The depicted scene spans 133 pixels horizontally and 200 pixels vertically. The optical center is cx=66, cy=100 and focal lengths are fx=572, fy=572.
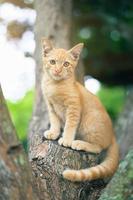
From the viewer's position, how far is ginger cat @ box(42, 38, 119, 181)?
4.38 m

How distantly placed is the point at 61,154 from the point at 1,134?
98cm

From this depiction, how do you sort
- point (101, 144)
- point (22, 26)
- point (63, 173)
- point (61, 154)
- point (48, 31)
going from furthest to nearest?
point (22, 26)
point (48, 31)
point (101, 144)
point (61, 154)
point (63, 173)

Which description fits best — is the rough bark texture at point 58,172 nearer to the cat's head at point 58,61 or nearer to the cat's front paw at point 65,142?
the cat's front paw at point 65,142

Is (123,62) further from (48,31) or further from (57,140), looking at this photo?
(57,140)

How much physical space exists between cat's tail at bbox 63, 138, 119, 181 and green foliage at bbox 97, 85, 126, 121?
15.2 ft

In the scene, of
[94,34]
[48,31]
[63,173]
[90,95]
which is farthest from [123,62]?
[63,173]

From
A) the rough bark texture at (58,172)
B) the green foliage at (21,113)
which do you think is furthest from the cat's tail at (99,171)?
the green foliage at (21,113)

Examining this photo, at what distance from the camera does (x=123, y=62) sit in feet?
30.8

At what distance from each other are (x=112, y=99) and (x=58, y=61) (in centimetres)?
538

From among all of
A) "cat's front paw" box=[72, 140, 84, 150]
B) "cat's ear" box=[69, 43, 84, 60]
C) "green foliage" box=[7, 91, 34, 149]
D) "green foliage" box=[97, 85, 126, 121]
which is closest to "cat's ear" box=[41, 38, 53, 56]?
"cat's ear" box=[69, 43, 84, 60]

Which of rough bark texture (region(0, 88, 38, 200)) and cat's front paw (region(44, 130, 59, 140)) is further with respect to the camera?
cat's front paw (region(44, 130, 59, 140))

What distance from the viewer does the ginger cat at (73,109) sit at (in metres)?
4.38

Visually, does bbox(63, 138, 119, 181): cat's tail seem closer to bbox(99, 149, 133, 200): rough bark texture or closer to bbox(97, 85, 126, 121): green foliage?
bbox(99, 149, 133, 200): rough bark texture

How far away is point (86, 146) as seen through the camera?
4367 mm
